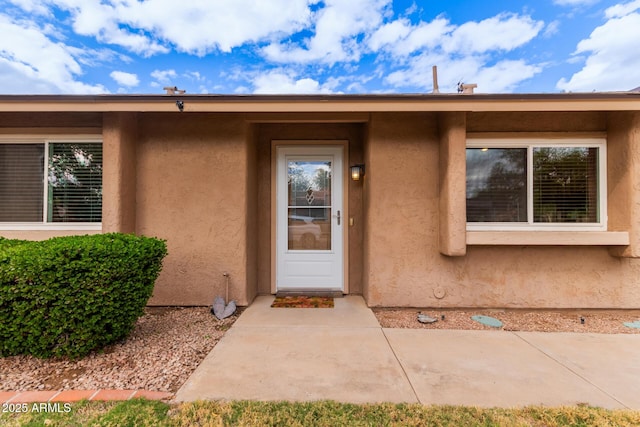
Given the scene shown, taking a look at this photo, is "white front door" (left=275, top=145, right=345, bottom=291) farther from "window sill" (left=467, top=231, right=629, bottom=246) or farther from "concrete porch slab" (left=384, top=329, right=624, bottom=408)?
"window sill" (left=467, top=231, right=629, bottom=246)

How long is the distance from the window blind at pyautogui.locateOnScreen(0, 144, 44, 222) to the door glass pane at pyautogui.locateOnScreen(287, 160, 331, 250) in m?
3.88

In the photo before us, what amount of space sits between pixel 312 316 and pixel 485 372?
7.09 feet

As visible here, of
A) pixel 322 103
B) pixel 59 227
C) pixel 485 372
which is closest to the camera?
pixel 485 372

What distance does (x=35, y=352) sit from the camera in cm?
277

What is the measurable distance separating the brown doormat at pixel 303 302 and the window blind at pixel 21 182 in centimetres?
391

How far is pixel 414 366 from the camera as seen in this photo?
2.76m

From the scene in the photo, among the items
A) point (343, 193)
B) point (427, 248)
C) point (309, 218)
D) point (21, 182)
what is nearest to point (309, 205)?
point (309, 218)

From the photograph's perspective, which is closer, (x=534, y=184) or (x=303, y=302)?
(x=534, y=184)

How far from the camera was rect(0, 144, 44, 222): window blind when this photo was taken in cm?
445

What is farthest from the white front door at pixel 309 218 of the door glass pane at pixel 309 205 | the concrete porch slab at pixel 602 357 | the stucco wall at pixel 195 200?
the concrete porch slab at pixel 602 357

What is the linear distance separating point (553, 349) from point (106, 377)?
14.7 ft

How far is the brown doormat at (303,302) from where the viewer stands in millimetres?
4512

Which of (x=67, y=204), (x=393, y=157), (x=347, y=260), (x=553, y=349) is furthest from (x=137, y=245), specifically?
(x=553, y=349)

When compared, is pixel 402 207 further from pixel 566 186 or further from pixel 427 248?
pixel 566 186
